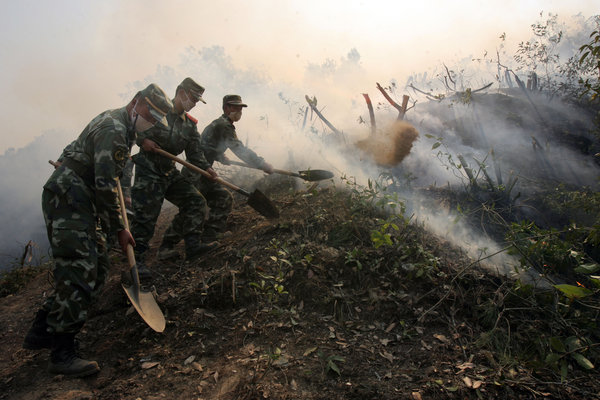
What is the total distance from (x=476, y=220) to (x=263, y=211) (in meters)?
3.01

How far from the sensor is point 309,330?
266 cm

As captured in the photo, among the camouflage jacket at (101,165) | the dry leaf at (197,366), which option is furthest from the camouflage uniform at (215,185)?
the dry leaf at (197,366)

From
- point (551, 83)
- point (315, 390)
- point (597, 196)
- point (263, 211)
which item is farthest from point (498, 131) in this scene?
point (315, 390)

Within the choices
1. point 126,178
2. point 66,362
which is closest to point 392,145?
point 126,178

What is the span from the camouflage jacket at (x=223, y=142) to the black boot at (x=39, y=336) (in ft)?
9.71

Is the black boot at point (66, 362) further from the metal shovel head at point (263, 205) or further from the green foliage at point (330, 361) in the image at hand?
the metal shovel head at point (263, 205)

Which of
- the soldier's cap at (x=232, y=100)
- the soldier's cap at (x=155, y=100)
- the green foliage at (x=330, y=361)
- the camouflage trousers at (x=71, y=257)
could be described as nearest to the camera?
the green foliage at (x=330, y=361)

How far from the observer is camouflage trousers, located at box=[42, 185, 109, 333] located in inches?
90.9

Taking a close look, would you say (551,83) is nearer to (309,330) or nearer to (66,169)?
(309,330)

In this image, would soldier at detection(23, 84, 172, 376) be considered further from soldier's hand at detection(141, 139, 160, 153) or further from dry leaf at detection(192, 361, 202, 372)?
soldier's hand at detection(141, 139, 160, 153)

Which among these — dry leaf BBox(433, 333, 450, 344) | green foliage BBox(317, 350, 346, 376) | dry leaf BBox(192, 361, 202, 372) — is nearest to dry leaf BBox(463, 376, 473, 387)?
dry leaf BBox(433, 333, 450, 344)

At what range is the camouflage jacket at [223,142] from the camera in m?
4.84

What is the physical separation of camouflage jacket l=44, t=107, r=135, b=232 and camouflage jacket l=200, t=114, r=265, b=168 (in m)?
2.20

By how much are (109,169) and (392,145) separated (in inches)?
199
